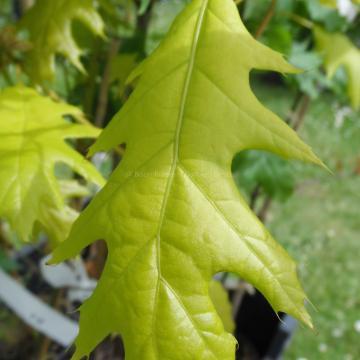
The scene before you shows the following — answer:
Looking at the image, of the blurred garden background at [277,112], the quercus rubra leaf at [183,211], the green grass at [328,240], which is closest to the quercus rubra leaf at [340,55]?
the blurred garden background at [277,112]

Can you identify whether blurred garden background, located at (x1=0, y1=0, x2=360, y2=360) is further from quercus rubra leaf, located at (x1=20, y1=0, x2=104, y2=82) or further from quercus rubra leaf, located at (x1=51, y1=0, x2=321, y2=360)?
quercus rubra leaf, located at (x1=51, y1=0, x2=321, y2=360)

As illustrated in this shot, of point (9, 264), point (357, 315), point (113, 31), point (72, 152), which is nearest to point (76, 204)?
point (9, 264)

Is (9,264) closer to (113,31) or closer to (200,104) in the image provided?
(113,31)

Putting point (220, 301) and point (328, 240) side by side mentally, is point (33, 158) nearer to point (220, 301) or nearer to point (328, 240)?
point (220, 301)

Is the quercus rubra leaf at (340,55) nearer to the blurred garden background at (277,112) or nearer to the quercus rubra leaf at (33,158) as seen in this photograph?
the blurred garden background at (277,112)

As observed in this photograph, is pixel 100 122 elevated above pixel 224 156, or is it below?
below

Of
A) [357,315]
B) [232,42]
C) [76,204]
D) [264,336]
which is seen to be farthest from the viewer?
[357,315]
